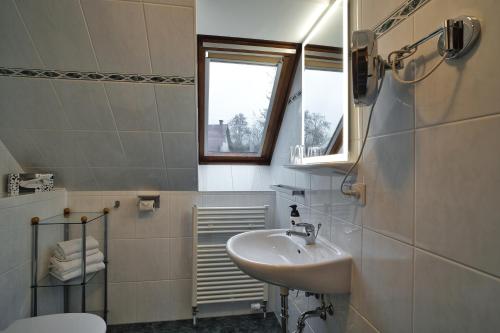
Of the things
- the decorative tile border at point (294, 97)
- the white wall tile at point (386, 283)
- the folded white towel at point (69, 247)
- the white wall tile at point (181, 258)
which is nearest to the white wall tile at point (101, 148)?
the folded white towel at point (69, 247)

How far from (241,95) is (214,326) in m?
1.84

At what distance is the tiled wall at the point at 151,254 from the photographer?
230 centimetres

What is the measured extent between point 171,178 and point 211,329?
1219mm

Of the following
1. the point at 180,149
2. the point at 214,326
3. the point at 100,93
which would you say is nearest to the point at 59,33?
the point at 100,93

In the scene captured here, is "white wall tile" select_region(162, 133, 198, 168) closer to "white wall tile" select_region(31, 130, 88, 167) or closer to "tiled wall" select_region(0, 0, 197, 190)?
"tiled wall" select_region(0, 0, 197, 190)

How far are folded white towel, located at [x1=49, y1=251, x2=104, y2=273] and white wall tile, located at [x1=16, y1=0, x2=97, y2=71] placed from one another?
123 cm

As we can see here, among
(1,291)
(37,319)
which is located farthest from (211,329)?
(1,291)

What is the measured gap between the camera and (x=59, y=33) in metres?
1.48

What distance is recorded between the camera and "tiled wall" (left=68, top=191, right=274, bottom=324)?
7.54 feet

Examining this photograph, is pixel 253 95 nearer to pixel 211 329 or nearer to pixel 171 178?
pixel 171 178

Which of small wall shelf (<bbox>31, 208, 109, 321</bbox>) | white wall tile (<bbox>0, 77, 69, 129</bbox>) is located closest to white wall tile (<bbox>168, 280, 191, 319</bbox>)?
small wall shelf (<bbox>31, 208, 109, 321</bbox>)

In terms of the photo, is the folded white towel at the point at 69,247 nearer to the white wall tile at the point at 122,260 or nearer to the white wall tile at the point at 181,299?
the white wall tile at the point at 122,260

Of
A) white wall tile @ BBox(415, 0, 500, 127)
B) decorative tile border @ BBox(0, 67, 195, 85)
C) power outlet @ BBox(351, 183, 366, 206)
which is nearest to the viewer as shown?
white wall tile @ BBox(415, 0, 500, 127)

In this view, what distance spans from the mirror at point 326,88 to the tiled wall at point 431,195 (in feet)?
0.77
